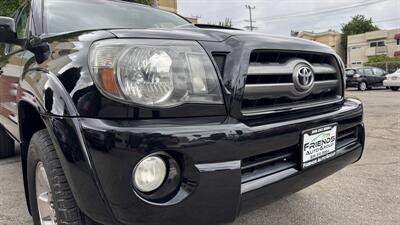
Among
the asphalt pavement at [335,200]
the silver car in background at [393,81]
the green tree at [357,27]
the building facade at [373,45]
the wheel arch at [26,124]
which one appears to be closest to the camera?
the wheel arch at [26,124]

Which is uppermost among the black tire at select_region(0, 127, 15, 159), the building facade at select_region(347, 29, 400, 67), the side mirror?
the building facade at select_region(347, 29, 400, 67)

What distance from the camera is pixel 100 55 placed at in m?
1.55

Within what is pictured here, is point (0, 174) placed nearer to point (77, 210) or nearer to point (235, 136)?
point (77, 210)

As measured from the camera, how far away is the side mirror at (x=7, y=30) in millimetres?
2469

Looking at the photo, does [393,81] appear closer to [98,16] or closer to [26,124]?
[98,16]

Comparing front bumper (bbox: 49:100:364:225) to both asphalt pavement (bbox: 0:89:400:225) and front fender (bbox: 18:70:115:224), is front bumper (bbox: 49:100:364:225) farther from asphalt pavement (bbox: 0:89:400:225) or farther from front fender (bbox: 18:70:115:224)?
asphalt pavement (bbox: 0:89:400:225)

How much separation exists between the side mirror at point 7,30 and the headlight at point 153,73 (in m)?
1.25

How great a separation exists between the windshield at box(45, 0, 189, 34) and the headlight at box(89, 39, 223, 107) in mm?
1062

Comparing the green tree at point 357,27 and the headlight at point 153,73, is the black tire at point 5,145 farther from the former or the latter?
the green tree at point 357,27

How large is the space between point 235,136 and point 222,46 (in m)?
0.45

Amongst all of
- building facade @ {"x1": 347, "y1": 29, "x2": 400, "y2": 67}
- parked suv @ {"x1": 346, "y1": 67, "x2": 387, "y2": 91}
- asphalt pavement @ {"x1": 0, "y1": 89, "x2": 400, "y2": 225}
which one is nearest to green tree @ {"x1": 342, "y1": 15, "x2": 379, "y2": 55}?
building facade @ {"x1": 347, "y1": 29, "x2": 400, "y2": 67}

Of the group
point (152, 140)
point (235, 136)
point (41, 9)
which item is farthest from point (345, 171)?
point (41, 9)

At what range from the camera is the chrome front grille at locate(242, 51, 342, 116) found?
1789 mm

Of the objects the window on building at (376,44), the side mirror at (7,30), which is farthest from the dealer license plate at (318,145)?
the window on building at (376,44)
